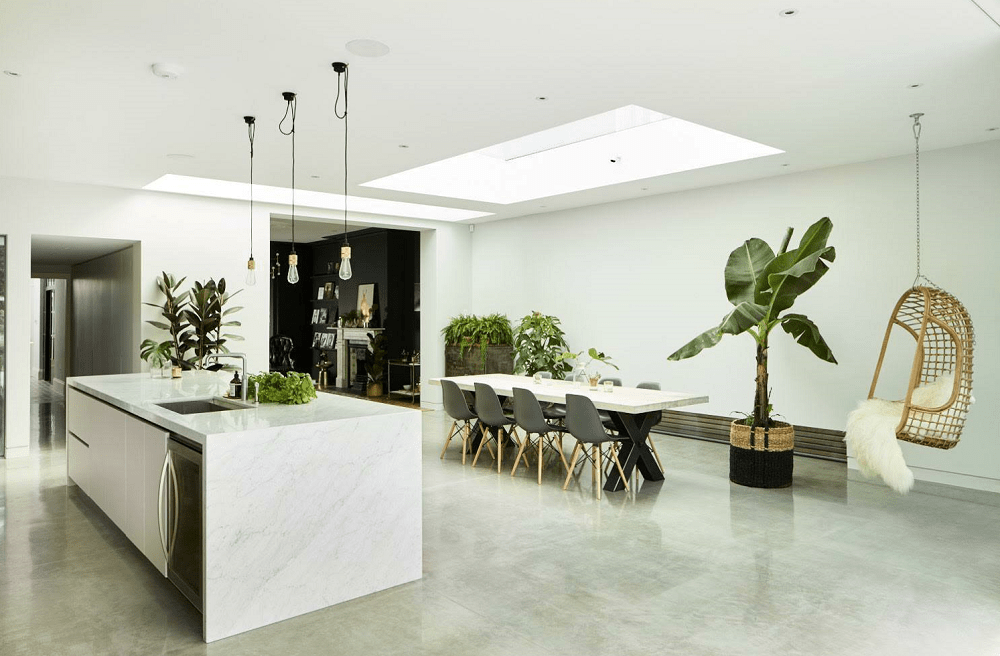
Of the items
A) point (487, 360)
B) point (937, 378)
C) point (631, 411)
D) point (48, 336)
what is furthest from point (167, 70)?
point (48, 336)

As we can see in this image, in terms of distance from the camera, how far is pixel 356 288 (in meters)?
13.0

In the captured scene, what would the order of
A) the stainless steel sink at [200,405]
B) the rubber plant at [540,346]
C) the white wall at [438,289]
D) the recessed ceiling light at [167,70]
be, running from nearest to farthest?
1. the recessed ceiling light at [167,70]
2. the stainless steel sink at [200,405]
3. the rubber plant at [540,346]
4. the white wall at [438,289]

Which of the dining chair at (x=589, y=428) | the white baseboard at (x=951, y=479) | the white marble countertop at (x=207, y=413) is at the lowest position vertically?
the white baseboard at (x=951, y=479)

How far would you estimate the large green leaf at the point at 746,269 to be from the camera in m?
5.98

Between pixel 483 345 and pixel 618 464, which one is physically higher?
pixel 483 345

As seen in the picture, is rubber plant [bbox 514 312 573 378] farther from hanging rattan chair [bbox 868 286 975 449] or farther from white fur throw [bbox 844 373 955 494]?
hanging rattan chair [bbox 868 286 975 449]

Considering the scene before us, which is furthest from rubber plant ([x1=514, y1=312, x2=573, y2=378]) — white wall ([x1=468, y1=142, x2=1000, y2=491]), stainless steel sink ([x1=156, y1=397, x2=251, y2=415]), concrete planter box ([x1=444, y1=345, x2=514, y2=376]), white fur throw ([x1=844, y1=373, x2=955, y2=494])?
stainless steel sink ([x1=156, y1=397, x2=251, y2=415])

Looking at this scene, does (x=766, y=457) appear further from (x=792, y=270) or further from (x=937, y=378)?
(x=792, y=270)

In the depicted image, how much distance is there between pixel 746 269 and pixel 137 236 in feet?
22.0

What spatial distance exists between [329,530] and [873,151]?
5.72m

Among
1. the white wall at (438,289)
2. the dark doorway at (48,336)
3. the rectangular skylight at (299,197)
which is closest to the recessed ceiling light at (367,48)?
the rectangular skylight at (299,197)

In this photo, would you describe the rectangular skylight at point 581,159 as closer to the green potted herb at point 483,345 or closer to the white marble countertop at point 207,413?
the green potted herb at point 483,345

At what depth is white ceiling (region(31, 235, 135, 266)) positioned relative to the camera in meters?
7.90

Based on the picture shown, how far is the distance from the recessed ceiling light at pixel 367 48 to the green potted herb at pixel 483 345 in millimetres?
6470
